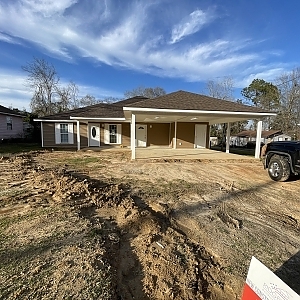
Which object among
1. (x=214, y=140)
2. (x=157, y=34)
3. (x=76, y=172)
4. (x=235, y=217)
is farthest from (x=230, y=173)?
(x=214, y=140)

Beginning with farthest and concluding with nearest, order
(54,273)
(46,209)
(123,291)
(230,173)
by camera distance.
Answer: (230,173)
(46,209)
(54,273)
(123,291)

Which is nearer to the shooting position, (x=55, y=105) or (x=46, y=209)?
(x=46, y=209)

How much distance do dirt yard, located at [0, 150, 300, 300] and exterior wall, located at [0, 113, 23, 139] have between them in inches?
698

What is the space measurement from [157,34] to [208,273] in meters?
15.8

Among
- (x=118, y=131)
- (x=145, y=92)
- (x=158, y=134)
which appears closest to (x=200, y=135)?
(x=158, y=134)

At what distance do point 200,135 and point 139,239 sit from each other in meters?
15.4

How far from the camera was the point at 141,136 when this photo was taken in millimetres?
17797

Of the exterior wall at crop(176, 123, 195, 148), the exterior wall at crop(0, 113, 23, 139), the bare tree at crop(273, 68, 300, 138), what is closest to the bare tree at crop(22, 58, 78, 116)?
the exterior wall at crop(0, 113, 23, 139)

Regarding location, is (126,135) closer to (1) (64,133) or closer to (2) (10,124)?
(1) (64,133)

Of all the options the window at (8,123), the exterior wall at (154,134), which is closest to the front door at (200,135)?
the exterior wall at (154,134)

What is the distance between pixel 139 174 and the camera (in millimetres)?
7293

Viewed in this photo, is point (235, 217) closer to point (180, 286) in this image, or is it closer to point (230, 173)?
point (180, 286)

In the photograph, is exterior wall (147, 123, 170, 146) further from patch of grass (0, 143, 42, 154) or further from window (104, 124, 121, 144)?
patch of grass (0, 143, 42, 154)

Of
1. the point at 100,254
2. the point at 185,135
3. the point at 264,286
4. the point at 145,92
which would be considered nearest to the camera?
the point at 264,286
